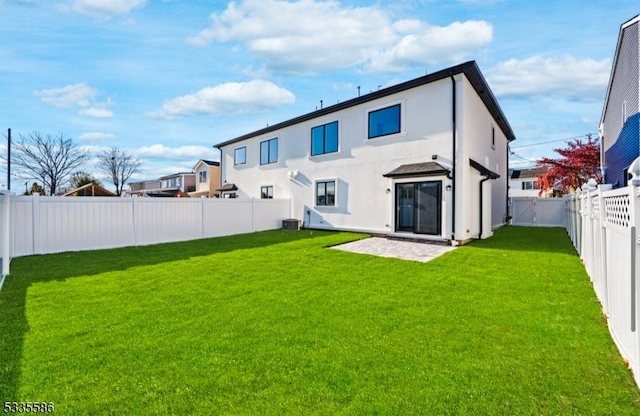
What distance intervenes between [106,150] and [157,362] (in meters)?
44.2

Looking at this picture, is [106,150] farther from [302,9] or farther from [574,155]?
[574,155]

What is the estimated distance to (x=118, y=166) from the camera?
135 feet

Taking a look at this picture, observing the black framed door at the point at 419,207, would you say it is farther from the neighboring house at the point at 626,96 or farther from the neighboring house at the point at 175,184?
the neighboring house at the point at 175,184

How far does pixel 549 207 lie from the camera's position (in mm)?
16766

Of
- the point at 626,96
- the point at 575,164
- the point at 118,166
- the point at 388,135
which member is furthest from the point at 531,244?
the point at 118,166

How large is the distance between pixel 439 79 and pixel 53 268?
11.2m

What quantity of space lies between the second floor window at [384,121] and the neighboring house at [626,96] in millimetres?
6226

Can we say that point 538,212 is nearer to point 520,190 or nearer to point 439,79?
point 439,79

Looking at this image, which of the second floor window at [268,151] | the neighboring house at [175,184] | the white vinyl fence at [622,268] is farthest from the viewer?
the neighboring house at [175,184]

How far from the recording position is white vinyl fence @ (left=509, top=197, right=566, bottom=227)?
54.2 feet

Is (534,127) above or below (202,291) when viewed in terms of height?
above

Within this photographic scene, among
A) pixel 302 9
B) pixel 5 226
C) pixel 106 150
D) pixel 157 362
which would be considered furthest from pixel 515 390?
pixel 106 150

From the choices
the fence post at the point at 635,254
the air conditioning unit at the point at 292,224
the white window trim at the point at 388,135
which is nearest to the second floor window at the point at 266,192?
the air conditioning unit at the point at 292,224

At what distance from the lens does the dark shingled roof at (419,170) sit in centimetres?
1009
